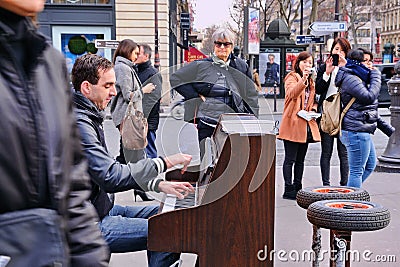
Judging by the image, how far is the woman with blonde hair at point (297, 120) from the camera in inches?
259

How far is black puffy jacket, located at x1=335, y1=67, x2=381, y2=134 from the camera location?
6066 millimetres

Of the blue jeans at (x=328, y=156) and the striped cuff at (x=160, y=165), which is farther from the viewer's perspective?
the blue jeans at (x=328, y=156)

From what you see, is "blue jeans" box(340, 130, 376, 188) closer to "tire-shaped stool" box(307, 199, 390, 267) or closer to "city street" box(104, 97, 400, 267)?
"city street" box(104, 97, 400, 267)

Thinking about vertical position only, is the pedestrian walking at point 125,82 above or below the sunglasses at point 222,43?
below

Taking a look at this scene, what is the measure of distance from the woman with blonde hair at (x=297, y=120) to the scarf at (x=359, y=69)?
1.72 ft

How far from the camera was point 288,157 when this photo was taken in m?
6.84

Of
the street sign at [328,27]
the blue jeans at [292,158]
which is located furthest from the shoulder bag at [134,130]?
the street sign at [328,27]

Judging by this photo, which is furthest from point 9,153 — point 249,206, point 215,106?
point 215,106

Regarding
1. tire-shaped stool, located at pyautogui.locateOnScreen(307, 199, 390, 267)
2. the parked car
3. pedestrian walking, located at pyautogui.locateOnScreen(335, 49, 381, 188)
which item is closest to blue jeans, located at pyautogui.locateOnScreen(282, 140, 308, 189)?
pedestrian walking, located at pyautogui.locateOnScreen(335, 49, 381, 188)

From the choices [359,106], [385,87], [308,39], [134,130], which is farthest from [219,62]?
[385,87]

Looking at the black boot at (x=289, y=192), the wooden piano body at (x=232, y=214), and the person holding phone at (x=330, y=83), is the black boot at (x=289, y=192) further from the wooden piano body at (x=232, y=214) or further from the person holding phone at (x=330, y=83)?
the wooden piano body at (x=232, y=214)

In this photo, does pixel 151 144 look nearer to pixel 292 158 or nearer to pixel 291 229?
pixel 292 158

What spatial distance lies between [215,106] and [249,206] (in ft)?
6.63

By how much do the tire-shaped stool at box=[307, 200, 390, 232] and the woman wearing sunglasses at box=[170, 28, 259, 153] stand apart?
4.68ft
